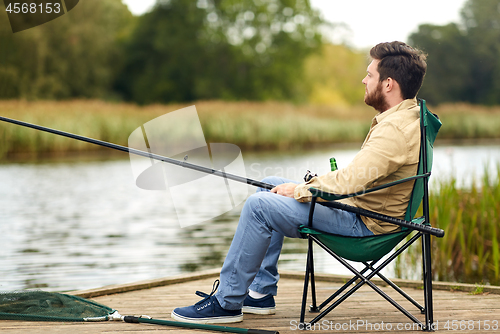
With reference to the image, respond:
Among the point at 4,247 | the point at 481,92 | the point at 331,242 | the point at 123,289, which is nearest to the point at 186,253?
the point at 4,247

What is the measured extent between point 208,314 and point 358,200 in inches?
27.1

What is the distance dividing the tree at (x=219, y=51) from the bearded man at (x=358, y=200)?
29.4 metres

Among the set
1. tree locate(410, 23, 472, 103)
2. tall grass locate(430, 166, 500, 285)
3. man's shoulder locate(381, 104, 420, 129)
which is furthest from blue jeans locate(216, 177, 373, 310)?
tree locate(410, 23, 472, 103)

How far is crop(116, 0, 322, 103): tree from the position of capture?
3180cm

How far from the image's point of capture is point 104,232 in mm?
6191

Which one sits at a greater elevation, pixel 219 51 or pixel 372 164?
pixel 219 51

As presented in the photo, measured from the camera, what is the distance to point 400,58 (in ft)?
6.61

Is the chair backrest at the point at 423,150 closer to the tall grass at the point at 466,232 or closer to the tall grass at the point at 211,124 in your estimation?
the tall grass at the point at 466,232

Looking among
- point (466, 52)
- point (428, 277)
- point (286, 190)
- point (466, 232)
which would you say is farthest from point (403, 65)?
point (466, 52)

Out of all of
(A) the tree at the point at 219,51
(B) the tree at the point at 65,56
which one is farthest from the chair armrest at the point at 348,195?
(A) the tree at the point at 219,51

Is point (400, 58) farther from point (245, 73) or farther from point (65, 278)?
point (245, 73)

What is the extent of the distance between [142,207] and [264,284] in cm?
614

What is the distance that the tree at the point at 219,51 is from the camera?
31.8m

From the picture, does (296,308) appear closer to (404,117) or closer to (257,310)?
(257,310)
